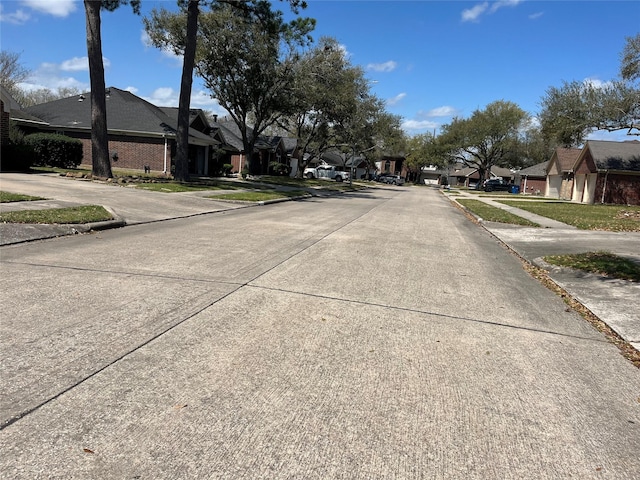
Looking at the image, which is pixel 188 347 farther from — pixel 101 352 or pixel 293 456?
pixel 293 456

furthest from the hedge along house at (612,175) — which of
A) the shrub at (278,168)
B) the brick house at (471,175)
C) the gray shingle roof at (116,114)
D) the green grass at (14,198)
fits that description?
the brick house at (471,175)

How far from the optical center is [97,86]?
21438 millimetres

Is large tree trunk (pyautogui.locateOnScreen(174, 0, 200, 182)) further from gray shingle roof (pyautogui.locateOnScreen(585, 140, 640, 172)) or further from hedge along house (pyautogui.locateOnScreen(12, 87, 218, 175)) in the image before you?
gray shingle roof (pyautogui.locateOnScreen(585, 140, 640, 172))

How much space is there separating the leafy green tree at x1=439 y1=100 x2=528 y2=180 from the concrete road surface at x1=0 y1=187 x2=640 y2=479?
78296mm

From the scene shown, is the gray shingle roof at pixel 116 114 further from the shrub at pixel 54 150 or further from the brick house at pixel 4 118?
the brick house at pixel 4 118

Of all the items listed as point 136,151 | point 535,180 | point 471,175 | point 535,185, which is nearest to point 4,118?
point 136,151

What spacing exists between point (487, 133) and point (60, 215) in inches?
3065

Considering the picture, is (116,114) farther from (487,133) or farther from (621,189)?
(487,133)

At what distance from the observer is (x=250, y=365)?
393 centimetres

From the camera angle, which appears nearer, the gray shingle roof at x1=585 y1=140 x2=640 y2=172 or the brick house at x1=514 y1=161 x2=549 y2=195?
the gray shingle roof at x1=585 y1=140 x2=640 y2=172

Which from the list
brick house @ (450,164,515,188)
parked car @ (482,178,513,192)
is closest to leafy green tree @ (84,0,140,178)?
parked car @ (482,178,513,192)

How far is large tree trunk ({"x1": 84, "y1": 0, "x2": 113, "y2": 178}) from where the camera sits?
21.0 m

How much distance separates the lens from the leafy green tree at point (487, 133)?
7819 centimetres

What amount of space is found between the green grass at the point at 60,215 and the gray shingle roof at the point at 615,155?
121ft
